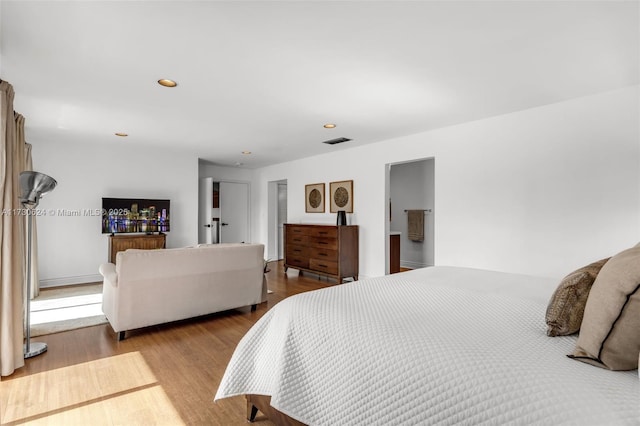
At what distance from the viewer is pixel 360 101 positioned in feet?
11.0

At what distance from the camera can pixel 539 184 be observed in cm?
349

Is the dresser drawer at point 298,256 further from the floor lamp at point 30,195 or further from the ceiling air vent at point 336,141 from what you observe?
the floor lamp at point 30,195

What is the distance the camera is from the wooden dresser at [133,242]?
5336 millimetres

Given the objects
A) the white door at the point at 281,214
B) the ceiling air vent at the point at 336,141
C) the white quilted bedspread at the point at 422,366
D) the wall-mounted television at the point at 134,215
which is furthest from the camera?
the white door at the point at 281,214

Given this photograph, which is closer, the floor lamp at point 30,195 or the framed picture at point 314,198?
the floor lamp at point 30,195

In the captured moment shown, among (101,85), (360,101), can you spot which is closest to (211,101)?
(101,85)

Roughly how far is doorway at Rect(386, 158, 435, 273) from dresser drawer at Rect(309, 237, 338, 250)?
5.55 ft

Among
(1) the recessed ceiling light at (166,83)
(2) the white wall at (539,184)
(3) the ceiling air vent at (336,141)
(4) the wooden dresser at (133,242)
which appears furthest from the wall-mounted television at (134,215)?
(2) the white wall at (539,184)

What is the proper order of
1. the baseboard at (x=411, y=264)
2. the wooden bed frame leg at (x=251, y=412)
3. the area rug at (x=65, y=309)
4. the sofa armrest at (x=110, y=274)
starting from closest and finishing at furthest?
the wooden bed frame leg at (x=251, y=412)
the sofa armrest at (x=110, y=274)
the area rug at (x=65, y=309)
the baseboard at (x=411, y=264)

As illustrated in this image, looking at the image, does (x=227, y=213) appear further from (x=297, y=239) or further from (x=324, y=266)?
(x=324, y=266)

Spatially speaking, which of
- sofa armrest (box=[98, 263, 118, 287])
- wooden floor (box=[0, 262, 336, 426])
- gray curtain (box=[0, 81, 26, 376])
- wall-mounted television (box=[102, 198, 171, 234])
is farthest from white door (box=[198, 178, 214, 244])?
gray curtain (box=[0, 81, 26, 376])

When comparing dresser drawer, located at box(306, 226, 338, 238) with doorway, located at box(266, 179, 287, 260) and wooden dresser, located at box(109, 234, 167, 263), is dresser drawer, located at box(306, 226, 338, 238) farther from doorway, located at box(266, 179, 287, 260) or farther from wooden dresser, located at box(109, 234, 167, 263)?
wooden dresser, located at box(109, 234, 167, 263)

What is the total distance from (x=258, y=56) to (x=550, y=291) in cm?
246

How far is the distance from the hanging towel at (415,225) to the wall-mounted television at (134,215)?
481 cm
